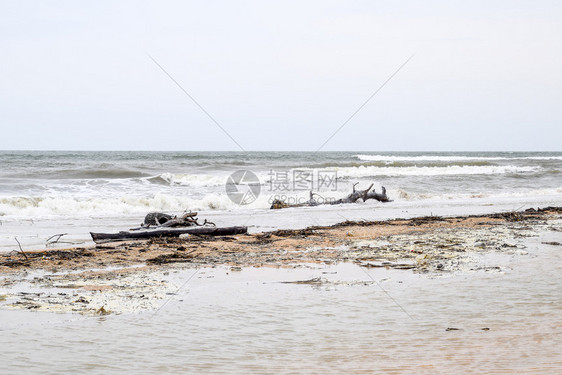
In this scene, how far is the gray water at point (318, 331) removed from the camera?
3.08 meters

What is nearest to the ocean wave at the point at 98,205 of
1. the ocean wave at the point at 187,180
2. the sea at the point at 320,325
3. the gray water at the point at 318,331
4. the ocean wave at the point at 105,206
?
the ocean wave at the point at 105,206

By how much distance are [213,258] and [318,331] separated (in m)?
3.15

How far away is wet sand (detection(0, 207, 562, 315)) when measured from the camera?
4690 mm

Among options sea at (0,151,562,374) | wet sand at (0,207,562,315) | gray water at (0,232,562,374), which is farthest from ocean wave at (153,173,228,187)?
gray water at (0,232,562,374)

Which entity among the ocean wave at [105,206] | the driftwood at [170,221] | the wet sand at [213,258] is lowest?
the ocean wave at [105,206]

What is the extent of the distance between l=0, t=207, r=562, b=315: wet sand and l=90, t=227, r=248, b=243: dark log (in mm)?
243

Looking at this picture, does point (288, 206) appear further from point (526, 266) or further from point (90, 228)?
point (526, 266)

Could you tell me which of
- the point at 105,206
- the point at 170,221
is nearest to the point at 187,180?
the point at 105,206

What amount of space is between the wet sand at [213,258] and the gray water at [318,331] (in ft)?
1.31

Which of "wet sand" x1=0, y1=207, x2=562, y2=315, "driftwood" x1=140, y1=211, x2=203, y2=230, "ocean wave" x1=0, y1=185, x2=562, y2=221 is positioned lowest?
"ocean wave" x1=0, y1=185, x2=562, y2=221

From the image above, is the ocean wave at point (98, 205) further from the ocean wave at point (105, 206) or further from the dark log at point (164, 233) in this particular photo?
the dark log at point (164, 233)

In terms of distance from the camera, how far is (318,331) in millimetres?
3676

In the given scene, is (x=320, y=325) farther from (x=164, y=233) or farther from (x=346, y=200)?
(x=346, y=200)

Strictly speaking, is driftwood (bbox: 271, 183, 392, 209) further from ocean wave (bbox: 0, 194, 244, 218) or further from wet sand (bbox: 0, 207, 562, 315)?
wet sand (bbox: 0, 207, 562, 315)
